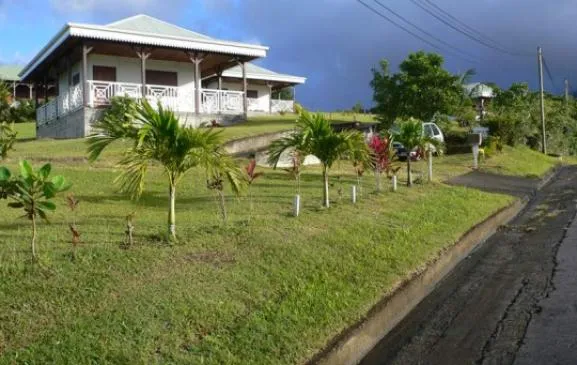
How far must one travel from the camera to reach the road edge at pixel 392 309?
5.48 m

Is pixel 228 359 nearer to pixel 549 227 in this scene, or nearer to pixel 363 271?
pixel 363 271

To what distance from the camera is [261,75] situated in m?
39.0

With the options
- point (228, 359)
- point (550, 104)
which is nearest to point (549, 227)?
point (228, 359)

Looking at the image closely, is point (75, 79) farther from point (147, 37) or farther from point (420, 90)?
point (420, 90)

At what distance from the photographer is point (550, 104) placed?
1763 inches

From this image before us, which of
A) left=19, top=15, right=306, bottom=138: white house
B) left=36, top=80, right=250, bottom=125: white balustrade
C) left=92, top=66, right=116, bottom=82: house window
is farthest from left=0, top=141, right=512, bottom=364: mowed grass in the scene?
left=92, top=66, right=116, bottom=82: house window

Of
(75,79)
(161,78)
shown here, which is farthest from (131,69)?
(75,79)

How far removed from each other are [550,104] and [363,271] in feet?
137

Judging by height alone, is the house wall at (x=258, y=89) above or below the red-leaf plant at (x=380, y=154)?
above

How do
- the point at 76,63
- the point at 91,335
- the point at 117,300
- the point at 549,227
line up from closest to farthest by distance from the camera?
the point at 91,335
the point at 117,300
the point at 549,227
the point at 76,63

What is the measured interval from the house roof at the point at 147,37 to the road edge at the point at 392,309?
54.1 ft

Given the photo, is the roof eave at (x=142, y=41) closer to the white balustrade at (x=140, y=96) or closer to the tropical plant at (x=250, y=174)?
the white balustrade at (x=140, y=96)

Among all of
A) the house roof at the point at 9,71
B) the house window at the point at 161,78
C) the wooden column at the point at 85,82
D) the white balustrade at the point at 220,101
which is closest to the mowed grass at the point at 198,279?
the wooden column at the point at 85,82

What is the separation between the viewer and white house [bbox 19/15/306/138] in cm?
2353
